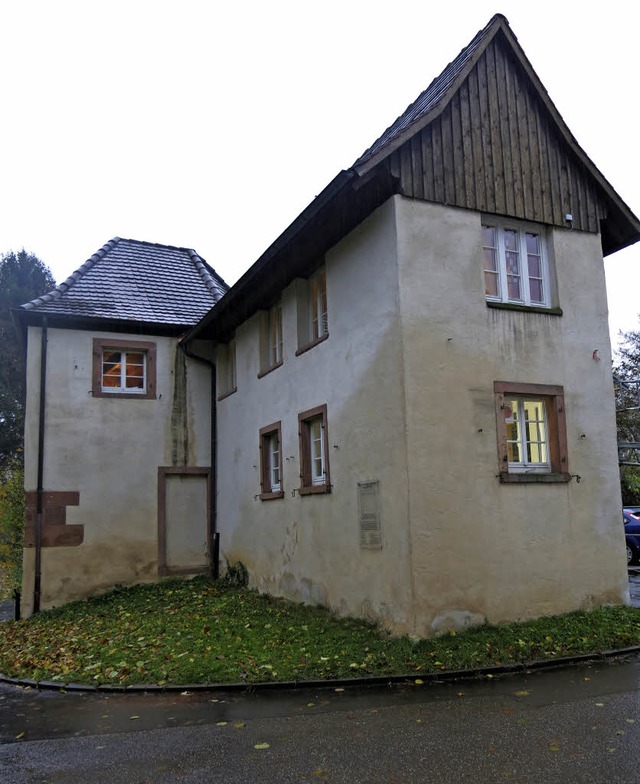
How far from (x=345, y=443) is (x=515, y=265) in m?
3.62

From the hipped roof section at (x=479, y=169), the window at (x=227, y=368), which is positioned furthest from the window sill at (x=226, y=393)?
the hipped roof section at (x=479, y=169)

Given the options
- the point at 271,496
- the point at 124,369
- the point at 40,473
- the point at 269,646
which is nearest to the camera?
the point at 269,646

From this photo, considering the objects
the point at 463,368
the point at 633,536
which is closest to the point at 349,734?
the point at 463,368

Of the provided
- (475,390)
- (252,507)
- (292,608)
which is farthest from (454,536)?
(252,507)

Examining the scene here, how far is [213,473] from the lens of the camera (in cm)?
1736

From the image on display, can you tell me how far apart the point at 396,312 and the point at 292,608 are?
5276 mm

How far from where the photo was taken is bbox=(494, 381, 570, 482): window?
10.2 meters

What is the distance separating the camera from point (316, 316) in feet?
42.4

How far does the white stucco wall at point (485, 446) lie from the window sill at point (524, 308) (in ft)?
0.23

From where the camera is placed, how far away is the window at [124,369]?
16766 mm

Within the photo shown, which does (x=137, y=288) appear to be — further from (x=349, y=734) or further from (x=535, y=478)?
(x=349, y=734)

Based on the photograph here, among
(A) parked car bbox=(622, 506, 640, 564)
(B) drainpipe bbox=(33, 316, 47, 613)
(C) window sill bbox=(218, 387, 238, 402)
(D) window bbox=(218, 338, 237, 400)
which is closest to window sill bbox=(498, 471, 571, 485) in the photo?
(C) window sill bbox=(218, 387, 238, 402)

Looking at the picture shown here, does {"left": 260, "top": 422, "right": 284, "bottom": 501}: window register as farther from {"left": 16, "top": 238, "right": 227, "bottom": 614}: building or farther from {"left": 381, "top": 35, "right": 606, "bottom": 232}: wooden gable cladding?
{"left": 381, "top": 35, "right": 606, "bottom": 232}: wooden gable cladding

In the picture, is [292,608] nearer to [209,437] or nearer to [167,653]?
[167,653]
